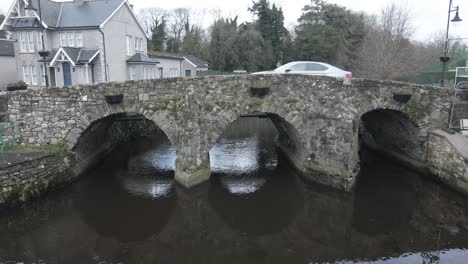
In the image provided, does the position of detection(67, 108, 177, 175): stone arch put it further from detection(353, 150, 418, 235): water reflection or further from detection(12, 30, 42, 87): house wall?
detection(12, 30, 42, 87): house wall

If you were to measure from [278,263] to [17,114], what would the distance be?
11.6 meters

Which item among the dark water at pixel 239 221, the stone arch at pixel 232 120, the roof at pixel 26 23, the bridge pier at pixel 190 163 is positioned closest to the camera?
the dark water at pixel 239 221

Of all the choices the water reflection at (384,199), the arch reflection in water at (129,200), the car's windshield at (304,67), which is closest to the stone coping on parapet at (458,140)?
the water reflection at (384,199)

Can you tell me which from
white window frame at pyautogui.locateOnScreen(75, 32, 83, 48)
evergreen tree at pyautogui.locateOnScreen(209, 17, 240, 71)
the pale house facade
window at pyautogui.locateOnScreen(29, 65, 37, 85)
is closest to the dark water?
the pale house facade

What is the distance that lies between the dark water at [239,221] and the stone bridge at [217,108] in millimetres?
1264

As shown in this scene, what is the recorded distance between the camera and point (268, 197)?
42.4 feet

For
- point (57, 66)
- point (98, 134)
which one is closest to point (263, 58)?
point (57, 66)

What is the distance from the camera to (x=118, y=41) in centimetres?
3000

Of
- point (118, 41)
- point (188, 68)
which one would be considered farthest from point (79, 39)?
point (188, 68)

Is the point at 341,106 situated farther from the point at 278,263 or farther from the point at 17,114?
the point at 17,114

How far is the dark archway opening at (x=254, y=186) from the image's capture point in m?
11.2

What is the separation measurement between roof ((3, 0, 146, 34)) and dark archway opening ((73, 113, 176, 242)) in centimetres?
1124

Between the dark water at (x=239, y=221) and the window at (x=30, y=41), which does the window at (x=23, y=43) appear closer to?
the window at (x=30, y=41)

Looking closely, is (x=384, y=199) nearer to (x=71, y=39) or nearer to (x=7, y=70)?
(x=71, y=39)
